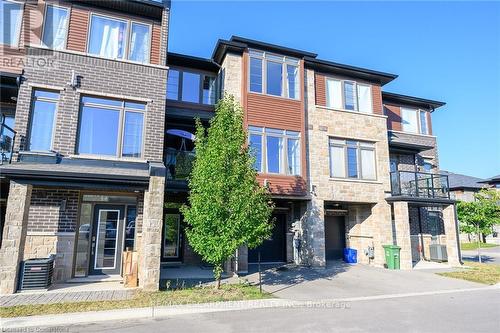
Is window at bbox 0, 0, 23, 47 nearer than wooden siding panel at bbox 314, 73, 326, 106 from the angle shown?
Yes

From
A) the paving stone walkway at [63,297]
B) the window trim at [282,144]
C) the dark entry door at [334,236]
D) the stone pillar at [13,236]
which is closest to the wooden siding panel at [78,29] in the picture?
the stone pillar at [13,236]

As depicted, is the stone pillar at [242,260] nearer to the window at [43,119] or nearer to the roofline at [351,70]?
the window at [43,119]

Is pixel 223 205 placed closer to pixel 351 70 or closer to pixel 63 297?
pixel 63 297

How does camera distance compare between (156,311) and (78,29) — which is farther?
(78,29)

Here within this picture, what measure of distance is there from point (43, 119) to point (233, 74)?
7.94 metres

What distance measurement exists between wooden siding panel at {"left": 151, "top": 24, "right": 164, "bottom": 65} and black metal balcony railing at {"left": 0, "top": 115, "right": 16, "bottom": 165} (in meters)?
5.48

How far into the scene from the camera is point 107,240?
11258mm

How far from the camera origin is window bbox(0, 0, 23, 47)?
1105 cm

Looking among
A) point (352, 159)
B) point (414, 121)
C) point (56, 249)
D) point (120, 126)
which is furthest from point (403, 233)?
point (56, 249)

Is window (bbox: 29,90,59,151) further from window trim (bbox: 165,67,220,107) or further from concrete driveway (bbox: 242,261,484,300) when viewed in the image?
concrete driveway (bbox: 242,261,484,300)

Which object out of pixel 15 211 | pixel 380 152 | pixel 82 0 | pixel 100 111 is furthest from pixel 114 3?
pixel 380 152

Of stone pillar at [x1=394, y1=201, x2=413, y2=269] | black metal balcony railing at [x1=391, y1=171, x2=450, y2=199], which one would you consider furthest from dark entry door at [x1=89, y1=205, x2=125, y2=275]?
black metal balcony railing at [x1=391, y1=171, x2=450, y2=199]

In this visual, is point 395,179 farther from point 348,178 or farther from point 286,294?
point 286,294

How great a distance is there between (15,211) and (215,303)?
6479 mm
